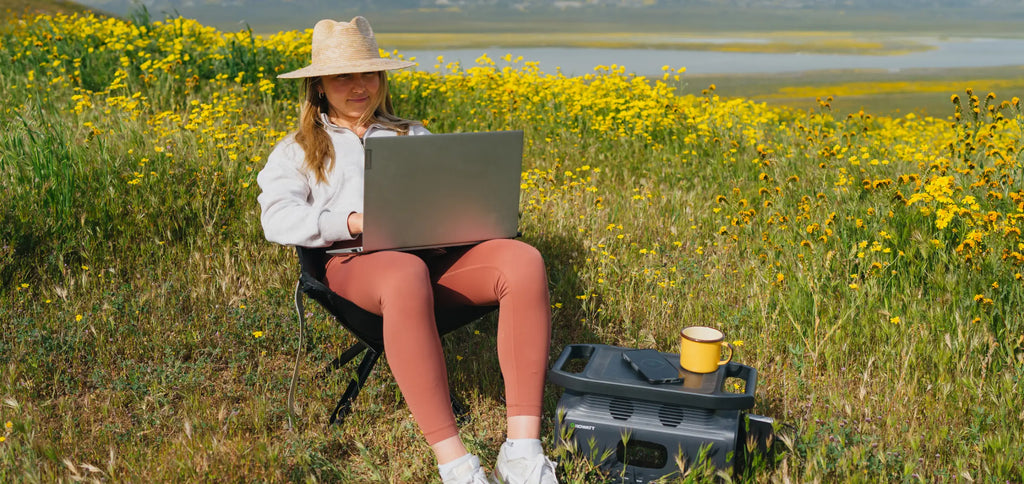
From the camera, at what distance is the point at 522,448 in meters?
2.37

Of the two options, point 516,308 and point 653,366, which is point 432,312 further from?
point 653,366

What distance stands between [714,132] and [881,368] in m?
2.84

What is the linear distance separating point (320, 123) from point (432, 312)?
931mm

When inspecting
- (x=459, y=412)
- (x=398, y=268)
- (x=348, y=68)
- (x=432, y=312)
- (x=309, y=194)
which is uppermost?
(x=348, y=68)

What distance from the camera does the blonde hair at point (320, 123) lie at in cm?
290

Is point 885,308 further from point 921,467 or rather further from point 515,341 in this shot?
point 515,341

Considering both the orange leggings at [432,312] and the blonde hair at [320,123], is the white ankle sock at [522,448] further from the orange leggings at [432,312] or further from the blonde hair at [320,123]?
the blonde hair at [320,123]

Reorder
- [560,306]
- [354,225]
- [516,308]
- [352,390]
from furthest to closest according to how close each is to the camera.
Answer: [560,306], [352,390], [354,225], [516,308]

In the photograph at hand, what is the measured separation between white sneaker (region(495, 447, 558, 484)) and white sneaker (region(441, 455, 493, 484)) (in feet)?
0.18

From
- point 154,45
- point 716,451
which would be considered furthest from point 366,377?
point 154,45

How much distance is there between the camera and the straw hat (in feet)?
9.56

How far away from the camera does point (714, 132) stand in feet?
18.4

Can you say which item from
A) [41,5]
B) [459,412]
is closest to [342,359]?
[459,412]

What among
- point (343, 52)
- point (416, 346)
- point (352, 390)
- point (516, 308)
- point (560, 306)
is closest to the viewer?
point (416, 346)
